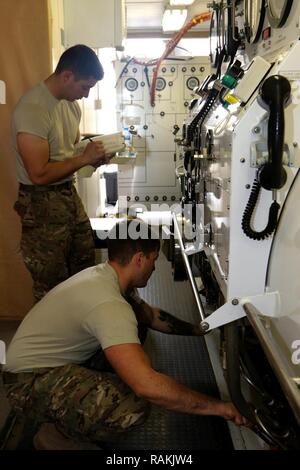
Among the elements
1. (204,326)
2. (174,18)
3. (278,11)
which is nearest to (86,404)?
(204,326)

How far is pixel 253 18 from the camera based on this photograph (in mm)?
1957

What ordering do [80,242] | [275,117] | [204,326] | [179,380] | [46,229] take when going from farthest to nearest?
[80,242] → [46,229] → [179,380] → [204,326] → [275,117]

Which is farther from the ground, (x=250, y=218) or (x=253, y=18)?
(x=253, y=18)

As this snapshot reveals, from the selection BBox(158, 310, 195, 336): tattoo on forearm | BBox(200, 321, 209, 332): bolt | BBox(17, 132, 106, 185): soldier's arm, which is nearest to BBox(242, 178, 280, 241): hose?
BBox(200, 321, 209, 332): bolt

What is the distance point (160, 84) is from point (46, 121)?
4107mm

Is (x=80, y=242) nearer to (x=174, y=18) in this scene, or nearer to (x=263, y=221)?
(x=263, y=221)

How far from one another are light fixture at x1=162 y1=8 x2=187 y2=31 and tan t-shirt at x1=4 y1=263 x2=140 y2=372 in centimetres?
481

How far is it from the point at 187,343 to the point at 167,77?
4425 millimetres

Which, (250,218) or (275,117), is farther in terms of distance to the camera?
(250,218)

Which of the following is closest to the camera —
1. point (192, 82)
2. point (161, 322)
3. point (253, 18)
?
point (253, 18)

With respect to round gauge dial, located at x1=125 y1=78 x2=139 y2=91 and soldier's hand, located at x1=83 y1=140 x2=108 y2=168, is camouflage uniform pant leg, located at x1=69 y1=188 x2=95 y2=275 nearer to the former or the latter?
soldier's hand, located at x1=83 y1=140 x2=108 y2=168

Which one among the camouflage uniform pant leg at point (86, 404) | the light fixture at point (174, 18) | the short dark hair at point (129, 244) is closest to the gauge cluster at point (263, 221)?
the short dark hair at point (129, 244)

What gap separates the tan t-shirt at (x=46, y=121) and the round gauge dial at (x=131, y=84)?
363 centimetres
